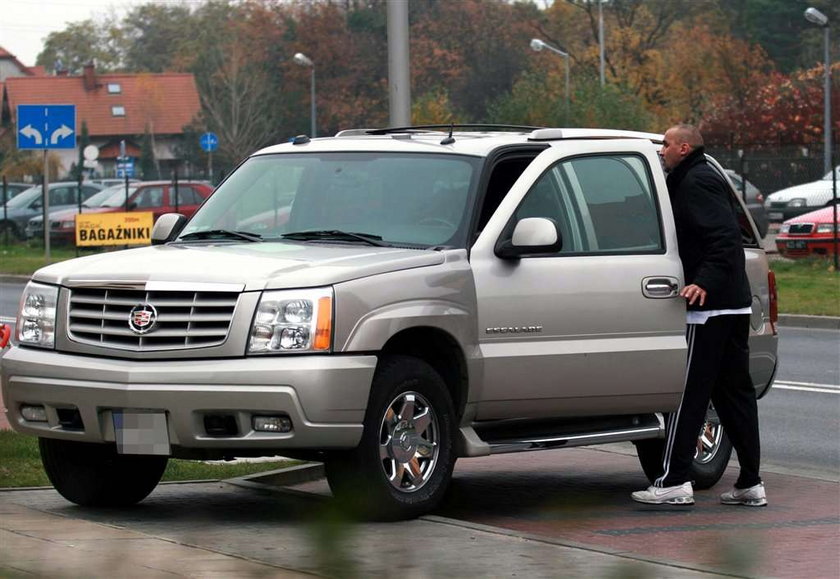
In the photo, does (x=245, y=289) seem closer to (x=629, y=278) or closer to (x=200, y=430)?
(x=200, y=430)

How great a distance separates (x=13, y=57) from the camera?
160750mm

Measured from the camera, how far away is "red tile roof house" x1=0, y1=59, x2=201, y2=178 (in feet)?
386

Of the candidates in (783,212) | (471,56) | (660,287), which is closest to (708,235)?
(660,287)

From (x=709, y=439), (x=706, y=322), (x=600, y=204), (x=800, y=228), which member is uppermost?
(x=600, y=204)

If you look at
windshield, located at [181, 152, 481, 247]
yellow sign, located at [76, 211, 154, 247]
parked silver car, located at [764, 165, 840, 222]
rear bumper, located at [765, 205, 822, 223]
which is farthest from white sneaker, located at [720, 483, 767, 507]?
rear bumper, located at [765, 205, 822, 223]

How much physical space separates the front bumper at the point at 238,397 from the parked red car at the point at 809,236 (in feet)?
68.5

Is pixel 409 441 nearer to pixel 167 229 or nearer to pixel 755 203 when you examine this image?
pixel 167 229

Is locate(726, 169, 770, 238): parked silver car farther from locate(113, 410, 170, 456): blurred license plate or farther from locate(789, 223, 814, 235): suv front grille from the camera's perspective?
locate(113, 410, 170, 456): blurred license plate

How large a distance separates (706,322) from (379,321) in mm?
1830

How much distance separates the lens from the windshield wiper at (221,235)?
26.7 feet

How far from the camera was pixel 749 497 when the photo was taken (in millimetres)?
8430

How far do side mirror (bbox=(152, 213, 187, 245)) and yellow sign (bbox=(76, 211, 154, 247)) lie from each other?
23.3 metres

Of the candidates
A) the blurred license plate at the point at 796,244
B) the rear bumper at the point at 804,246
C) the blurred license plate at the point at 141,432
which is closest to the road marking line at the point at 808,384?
the blurred license plate at the point at 141,432

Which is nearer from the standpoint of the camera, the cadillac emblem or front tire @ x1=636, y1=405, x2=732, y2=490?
the cadillac emblem
